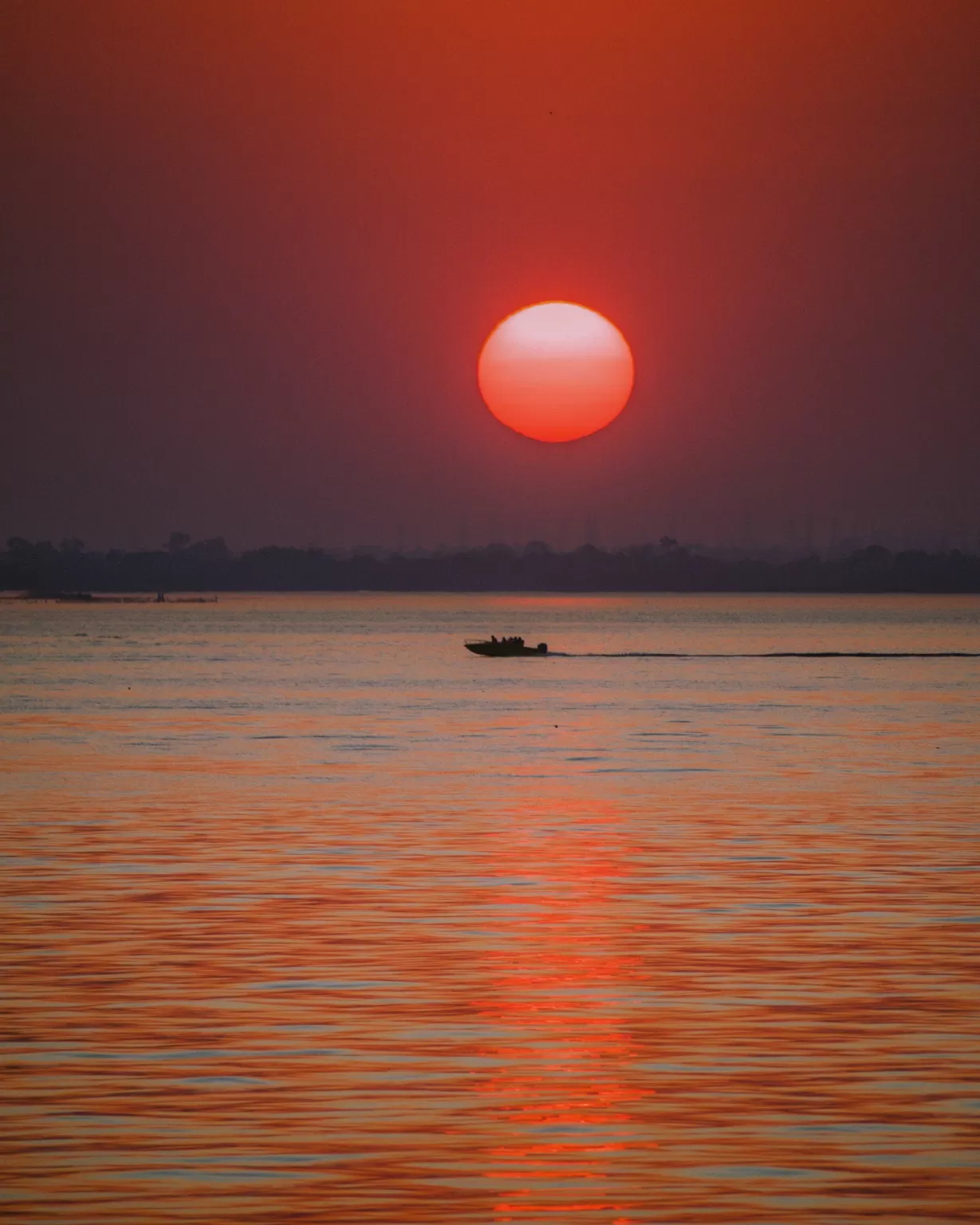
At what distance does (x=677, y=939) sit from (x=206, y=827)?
17.3 meters

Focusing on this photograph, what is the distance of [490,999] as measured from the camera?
2284 centimetres

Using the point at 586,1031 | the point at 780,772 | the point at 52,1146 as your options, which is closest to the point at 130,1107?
the point at 52,1146

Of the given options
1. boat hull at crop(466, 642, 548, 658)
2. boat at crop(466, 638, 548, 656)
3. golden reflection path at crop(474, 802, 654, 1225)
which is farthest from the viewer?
boat at crop(466, 638, 548, 656)

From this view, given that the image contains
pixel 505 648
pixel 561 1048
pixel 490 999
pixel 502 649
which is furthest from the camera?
pixel 505 648

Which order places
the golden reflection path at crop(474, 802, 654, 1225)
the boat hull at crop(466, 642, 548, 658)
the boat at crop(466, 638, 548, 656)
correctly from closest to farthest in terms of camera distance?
the golden reflection path at crop(474, 802, 654, 1225) < the boat hull at crop(466, 642, 548, 658) < the boat at crop(466, 638, 548, 656)

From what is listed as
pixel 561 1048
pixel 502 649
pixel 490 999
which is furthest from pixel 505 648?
pixel 561 1048

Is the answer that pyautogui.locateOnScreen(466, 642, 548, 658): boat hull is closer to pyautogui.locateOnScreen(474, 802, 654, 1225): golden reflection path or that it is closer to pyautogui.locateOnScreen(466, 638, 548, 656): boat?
pyautogui.locateOnScreen(466, 638, 548, 656): boat

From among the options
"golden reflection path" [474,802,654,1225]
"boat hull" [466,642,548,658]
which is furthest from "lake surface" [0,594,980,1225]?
"boat hull" [466,642,548,658]

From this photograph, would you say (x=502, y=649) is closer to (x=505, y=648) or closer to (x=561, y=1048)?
(x=505, y=648)

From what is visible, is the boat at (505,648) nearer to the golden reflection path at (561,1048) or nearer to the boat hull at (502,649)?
the boat hull at (502,649)

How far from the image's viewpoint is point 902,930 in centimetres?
2789

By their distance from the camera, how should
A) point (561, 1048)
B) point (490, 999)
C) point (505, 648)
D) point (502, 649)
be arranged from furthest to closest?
point (505, 648) < point (502, 649) < point (490, 999) < point (561, 1048)

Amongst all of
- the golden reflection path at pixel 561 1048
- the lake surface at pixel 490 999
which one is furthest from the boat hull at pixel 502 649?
the golden reflection path at pixel 561 1048

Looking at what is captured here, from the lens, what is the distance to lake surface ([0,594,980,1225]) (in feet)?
50.6
